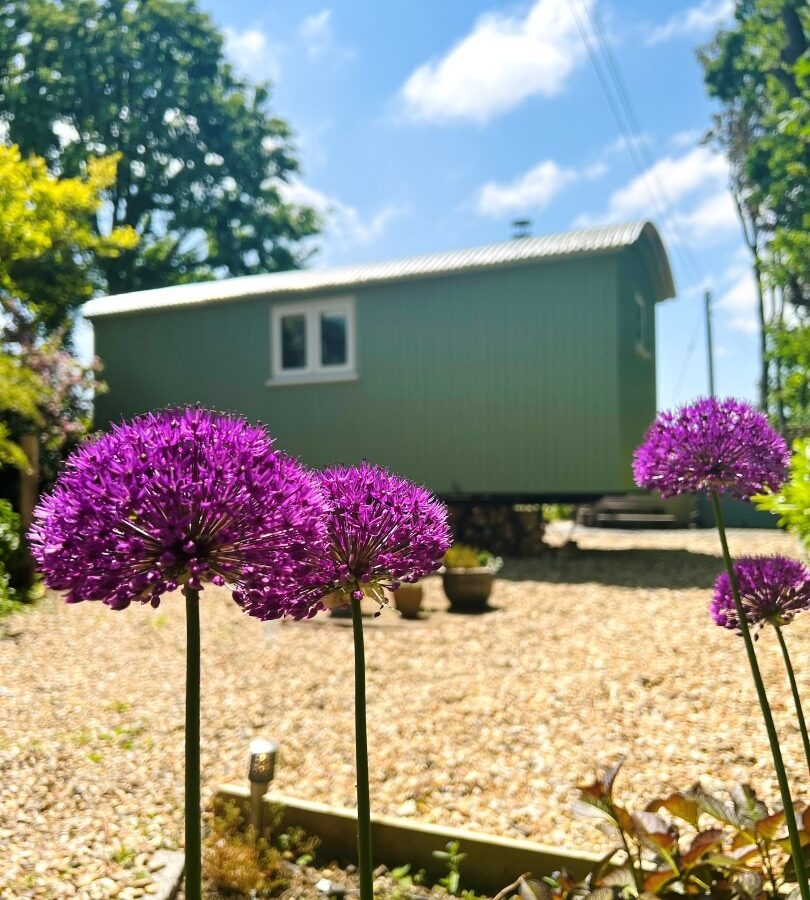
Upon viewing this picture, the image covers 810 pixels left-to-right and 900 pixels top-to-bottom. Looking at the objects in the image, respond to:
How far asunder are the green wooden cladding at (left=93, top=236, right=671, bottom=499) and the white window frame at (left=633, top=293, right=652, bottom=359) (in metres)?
0.06

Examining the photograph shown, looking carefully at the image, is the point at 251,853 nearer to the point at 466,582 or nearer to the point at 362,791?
the point at 362,791

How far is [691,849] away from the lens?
221 centimetres

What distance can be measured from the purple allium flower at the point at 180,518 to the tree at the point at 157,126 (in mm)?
22375

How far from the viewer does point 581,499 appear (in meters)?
11.7

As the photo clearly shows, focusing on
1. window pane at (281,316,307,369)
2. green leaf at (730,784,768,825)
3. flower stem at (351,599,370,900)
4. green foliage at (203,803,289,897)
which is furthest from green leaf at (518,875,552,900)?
window pane at (281,316,307,369)

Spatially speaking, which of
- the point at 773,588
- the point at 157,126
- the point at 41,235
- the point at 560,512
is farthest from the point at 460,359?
Result: the point at 157,126

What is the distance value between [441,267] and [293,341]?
274cm

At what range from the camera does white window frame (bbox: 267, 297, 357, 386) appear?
38.2ft

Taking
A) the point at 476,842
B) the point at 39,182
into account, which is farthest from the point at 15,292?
the point at 476,842

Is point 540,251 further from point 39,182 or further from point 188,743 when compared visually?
point 188,743

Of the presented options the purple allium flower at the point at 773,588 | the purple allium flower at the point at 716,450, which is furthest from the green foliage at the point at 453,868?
the purple allium flower at the point at 716,450

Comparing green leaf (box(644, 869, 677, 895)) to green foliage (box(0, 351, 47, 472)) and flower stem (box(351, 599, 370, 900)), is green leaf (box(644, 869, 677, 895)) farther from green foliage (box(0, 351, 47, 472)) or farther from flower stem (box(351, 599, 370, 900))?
green foliage (box(0, 351, 47, 472))

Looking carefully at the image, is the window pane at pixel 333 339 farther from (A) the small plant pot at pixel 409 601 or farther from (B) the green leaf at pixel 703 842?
(B) the green leaf at pixel 703 842

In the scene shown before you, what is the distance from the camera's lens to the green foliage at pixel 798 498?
75.7 inches
